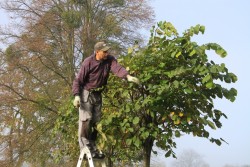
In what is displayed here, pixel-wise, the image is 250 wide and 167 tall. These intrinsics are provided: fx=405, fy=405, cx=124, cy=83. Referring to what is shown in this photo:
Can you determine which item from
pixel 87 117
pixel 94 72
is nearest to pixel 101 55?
pixel 94 72

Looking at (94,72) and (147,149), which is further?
(147,149)

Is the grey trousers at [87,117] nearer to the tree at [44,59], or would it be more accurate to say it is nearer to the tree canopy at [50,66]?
the tree canopy at [50,66]

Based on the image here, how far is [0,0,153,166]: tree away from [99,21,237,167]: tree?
10807 millimetres

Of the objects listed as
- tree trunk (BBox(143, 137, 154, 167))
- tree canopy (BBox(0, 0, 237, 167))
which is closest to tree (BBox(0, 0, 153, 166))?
tree canopy (BBox(0, 0, 237, 167))

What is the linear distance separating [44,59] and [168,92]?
514 inches

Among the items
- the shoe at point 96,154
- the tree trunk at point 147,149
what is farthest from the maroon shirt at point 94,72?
the tree trunk at point 147,149

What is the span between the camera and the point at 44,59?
18.8m

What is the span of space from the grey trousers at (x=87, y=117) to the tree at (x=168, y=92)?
1.19 feet

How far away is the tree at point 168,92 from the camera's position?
6547 millimetres

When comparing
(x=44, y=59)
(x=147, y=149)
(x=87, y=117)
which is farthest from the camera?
(x=44, y=59)

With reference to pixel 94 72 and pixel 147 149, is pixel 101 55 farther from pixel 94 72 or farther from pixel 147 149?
pixel 147 149

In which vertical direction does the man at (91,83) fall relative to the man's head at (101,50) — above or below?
below

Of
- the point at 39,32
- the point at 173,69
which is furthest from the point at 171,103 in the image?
the point at 39,32

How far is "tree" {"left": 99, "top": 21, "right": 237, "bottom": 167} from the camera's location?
258 inches
